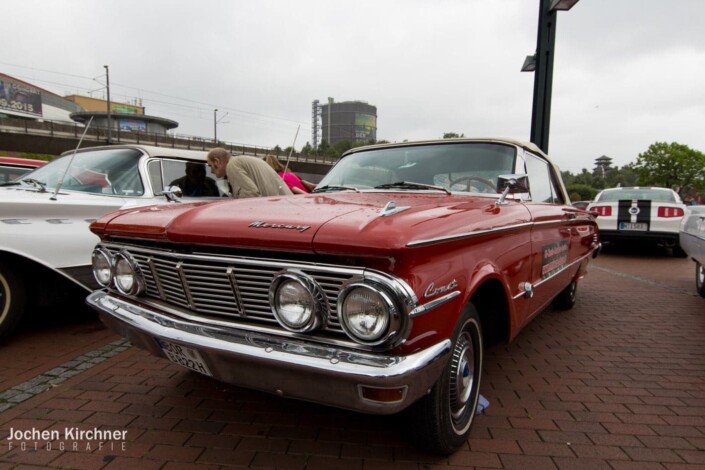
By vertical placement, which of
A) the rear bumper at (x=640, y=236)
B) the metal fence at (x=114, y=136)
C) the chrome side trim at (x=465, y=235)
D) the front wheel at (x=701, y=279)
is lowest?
the front wheel at (x=701, y=279)

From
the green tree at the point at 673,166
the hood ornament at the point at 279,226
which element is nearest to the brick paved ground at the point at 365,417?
the hood ornament at the point at 279,226

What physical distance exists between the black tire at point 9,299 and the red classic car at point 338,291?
1.42 metres

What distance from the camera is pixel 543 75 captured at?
25.5ft

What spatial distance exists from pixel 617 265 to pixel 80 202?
8949 mm

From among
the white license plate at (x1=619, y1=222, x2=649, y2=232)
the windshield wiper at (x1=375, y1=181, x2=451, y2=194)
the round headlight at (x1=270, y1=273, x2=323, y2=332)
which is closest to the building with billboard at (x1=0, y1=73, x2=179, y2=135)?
the white license plate at (x1=619, y1=222, x2=649, y2=232)

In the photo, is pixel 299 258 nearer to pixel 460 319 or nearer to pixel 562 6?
pixel 460 319

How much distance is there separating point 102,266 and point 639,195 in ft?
35.0

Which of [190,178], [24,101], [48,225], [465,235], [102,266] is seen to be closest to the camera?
[465,235]

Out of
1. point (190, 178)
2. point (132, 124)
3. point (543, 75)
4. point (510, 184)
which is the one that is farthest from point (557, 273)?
point (132, 124)

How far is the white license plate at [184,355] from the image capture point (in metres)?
1.92

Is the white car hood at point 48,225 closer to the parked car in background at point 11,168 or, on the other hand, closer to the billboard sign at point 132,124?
the parked car in background at point 11,168

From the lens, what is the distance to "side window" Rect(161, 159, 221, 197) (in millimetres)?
4559

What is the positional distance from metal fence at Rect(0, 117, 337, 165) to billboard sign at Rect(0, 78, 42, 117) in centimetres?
4173

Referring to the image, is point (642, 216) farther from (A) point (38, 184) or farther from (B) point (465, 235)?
(A) point (38, 184)
